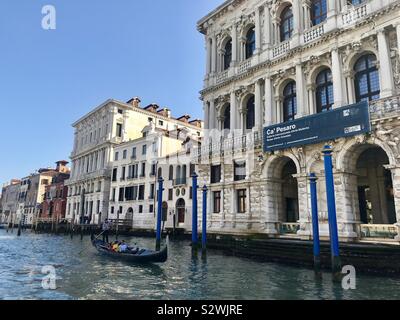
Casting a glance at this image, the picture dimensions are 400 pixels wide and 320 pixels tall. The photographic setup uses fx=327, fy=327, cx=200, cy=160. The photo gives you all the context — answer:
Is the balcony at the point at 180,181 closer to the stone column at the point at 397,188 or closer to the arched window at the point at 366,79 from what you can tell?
the arched window at the point at 366,79

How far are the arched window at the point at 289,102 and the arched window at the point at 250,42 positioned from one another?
427 centimetres

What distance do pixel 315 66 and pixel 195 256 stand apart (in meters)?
11.1

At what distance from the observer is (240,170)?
19188 millimetres

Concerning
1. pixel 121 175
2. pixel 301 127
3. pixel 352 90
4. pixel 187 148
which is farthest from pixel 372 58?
pixel 121 175

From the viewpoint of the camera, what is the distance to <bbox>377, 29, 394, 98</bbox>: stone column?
13401 mm

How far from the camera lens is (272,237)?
16703mm

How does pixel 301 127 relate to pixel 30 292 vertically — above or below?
above

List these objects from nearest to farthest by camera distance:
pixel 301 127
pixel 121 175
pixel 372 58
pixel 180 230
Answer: pixel 372 58
pixel 301 127
pixel 180 230
pixel 121 175

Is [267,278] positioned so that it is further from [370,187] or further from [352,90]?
[352,90]

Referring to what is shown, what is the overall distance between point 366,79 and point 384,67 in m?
1.26

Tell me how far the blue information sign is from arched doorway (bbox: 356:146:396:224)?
201 centimetres

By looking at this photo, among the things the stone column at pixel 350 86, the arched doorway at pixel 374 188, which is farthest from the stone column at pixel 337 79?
the arched doorway at pixel 374 188

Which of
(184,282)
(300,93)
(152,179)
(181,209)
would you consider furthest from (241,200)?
(152,179)

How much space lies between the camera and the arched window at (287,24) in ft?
61.7
